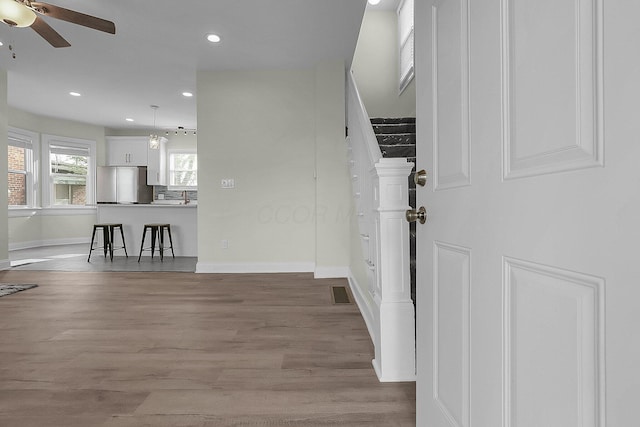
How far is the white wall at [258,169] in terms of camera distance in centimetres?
505

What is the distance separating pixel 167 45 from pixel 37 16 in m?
1.79

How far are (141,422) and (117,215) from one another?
6.02m

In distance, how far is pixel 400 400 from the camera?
1.71 metres

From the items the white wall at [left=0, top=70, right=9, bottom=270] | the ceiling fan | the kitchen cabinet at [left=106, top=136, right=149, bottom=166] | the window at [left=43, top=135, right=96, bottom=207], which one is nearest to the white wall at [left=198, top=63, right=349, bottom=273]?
the ceiling fan

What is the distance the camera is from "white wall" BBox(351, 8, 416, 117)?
236 inches

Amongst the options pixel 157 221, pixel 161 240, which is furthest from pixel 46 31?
pixel 157 221

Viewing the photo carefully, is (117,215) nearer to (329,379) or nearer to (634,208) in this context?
(329,379)

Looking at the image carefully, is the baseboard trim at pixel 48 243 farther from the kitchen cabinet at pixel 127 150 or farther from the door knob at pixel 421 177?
the door knob at pixel 421 177

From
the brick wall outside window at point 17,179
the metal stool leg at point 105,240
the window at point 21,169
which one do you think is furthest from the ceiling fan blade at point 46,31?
the brick wall outside window at point 17,179

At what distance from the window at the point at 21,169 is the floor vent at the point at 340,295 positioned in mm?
7469

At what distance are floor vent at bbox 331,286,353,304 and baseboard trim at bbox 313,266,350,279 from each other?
571 millimetres

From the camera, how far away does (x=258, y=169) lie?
5078 millimetres

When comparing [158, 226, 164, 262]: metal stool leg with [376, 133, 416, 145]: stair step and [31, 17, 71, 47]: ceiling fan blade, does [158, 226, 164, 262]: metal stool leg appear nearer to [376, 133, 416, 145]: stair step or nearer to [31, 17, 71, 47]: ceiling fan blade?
[31, 17, 71, 47]: ceiling fan blade

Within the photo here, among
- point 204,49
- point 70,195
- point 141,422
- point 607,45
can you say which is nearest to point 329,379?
point 141,422
